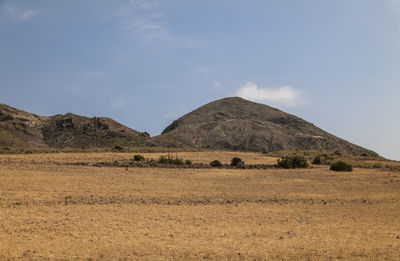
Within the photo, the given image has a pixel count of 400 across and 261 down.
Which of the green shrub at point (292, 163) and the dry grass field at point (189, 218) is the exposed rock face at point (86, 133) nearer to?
the green shrub at point (292, 163)

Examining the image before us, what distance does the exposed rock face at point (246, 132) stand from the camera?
9438 cm

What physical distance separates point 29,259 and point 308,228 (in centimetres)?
795

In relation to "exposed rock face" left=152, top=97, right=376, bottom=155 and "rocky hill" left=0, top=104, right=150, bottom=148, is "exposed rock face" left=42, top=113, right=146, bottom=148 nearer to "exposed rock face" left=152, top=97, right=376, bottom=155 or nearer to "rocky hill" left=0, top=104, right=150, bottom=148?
"rocky hill" left=0, top=104, right=150, bottom=148

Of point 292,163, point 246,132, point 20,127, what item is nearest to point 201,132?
point 246,132

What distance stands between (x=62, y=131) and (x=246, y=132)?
44.1 metres

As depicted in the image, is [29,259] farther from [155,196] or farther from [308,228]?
[155,196]

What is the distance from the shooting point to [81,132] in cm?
7706

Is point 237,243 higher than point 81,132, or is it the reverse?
point 81,132

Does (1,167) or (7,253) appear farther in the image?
(1,167)

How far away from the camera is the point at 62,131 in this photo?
77750mm

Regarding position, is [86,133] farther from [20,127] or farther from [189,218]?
[189,218]

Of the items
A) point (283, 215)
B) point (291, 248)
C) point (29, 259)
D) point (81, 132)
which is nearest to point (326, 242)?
point (291, 248)

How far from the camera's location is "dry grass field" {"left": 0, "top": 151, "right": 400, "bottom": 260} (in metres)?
9.76

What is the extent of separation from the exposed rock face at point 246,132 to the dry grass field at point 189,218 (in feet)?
190
